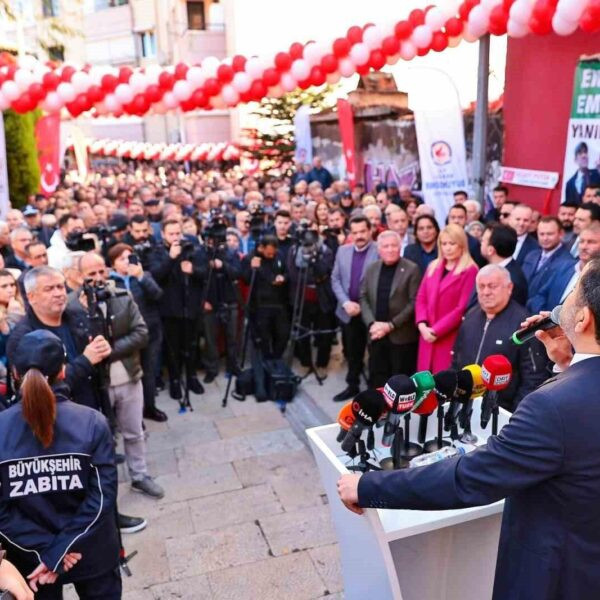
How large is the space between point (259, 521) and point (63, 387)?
1.89 m

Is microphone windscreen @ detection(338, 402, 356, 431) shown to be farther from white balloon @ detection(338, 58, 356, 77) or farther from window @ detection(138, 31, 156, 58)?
window @ detection(138, 31, 156, 58)

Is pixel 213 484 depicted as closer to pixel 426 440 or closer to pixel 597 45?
pixel 426 440

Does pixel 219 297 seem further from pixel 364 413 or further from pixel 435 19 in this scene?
pixel 364 413

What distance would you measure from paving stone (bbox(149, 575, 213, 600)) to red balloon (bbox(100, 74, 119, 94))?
639 cm

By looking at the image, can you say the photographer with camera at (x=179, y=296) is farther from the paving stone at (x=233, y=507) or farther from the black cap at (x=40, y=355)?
the black cap at (x=40, y=355)

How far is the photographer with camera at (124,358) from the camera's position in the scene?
12.4ft

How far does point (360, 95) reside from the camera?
13.5 metres

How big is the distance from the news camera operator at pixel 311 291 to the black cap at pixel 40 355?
3.19 metres

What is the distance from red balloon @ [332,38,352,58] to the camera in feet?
23.4

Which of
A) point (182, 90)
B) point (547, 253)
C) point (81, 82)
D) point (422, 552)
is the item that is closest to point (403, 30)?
point (182, 90)

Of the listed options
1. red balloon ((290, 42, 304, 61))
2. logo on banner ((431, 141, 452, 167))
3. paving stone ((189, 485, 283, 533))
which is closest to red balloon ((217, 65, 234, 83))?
red balloon ((290, 42, 304, 61))

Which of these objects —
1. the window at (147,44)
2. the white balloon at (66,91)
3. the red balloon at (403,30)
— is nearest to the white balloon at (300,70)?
the red balloon at (403,30)

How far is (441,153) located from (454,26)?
1.58 metres

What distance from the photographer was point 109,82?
7.61 metres
